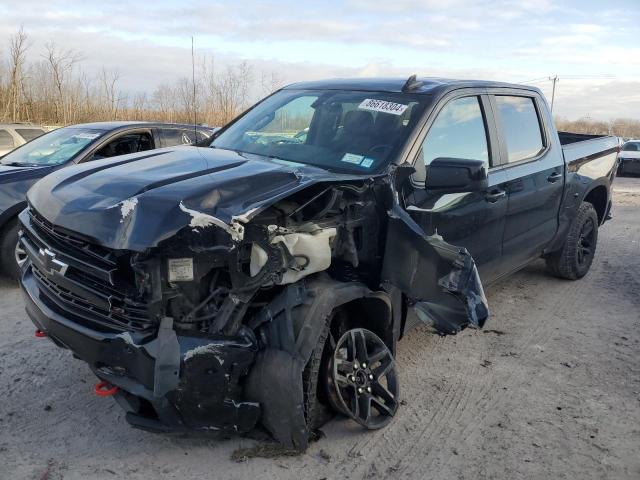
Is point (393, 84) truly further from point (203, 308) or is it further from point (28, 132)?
point (28, 132)

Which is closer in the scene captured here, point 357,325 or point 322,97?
point 357,325

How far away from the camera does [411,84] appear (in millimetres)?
4004

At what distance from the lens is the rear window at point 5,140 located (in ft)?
31.6

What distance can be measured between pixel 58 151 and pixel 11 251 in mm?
1400

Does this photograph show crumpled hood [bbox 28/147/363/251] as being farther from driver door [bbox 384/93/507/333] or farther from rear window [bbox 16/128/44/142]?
rear window [bbox 16/128/44/142]

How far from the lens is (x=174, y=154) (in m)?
3.62

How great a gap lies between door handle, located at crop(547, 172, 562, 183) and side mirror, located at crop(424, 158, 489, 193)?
1869 millimetres

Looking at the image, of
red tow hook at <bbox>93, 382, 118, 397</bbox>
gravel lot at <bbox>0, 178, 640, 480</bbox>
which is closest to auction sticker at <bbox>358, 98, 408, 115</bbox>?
gravel lot at <bbox>0, 178, 640, 480</bbox>

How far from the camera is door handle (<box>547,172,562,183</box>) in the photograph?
5035 millimetres

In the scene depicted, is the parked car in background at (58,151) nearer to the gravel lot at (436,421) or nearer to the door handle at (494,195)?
the gravel lot at (436,421)

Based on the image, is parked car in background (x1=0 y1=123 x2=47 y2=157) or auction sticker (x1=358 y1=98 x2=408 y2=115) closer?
auction sticker (x1=358 y1=98 x2=408 y2=115)

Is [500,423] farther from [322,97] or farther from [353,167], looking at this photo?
[322,97]

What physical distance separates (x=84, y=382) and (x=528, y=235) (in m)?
3.64

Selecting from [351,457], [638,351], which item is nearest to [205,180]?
[351,457]
